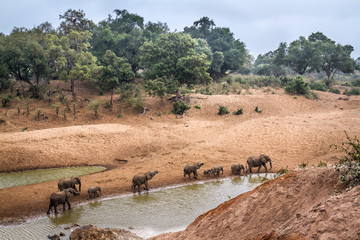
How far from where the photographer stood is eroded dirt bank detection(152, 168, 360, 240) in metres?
4.21

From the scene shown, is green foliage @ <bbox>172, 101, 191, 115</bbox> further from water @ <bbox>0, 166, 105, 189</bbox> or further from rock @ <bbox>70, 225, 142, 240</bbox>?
rock @ <bbox>70, 225, 142, 240</bbox>

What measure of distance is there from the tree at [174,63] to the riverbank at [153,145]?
12.7ft

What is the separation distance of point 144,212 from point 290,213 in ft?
20.6

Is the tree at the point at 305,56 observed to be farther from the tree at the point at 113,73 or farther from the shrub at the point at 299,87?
the tree at the point at 113,73

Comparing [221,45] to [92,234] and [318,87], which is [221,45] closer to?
[318,87]

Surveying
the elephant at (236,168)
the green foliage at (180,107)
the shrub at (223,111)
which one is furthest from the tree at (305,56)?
the elephant at (236,168)

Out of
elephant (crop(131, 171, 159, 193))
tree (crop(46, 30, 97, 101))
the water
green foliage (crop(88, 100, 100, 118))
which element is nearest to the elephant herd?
elephant (crop(131, 171, 159, 193))

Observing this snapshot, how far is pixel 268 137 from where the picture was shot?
66.6 ft

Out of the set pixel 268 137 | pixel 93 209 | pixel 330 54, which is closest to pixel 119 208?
pixel 93 209

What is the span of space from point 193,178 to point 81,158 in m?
7.60

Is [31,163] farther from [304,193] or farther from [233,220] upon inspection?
[304,193]

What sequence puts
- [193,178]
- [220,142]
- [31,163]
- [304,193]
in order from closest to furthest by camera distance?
[304,193]
[193,178]
[31,163]
[220,142]

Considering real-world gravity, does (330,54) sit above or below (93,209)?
above

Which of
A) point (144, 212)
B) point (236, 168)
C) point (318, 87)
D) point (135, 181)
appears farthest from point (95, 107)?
point (318, 87)
